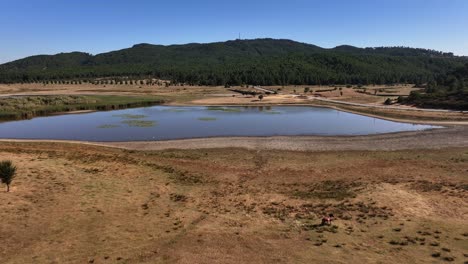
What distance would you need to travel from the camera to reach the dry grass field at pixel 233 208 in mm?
20391

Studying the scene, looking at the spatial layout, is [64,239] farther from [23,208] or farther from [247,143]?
[247,143]

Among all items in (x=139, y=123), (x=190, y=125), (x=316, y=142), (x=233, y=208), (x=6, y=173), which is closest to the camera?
(x=233, y=208)

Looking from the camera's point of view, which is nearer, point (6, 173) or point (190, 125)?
point (6, 173)

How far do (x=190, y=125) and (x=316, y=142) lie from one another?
27795mm

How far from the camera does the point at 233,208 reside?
28.2 m

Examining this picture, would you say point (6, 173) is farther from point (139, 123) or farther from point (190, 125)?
point (139, 123)

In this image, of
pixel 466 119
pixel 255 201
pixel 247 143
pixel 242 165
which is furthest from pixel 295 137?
pixel 466 119

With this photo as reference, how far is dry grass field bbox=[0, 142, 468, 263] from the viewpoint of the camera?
66.9 ft

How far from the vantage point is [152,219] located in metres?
25.7

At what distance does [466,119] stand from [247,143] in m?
47.4

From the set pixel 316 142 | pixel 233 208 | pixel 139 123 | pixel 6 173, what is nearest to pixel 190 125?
pixel 139 123

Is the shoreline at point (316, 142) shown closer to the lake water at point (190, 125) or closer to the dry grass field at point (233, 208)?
the lake water at point (190, 125)

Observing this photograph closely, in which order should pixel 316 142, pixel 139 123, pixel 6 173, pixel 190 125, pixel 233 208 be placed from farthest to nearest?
pixel 139 123, pixel 190 125, pixel 316 142, pixel 6 173, pixel 233 208

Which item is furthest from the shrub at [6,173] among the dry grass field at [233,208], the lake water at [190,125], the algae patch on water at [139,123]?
the algae patch on water at [139,123]
